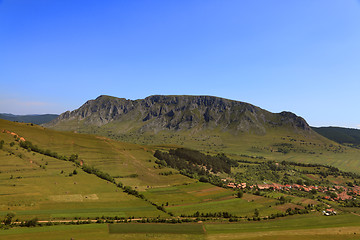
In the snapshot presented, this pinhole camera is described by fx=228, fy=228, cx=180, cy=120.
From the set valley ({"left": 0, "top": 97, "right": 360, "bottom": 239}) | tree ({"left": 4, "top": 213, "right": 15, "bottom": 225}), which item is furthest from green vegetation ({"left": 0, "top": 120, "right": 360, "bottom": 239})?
valley ({"left": 0, "top": 97, "right": 360, "bottom": 239})

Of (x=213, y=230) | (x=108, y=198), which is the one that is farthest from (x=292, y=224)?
(x=108, y=198)

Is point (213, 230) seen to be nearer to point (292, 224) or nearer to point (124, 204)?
point (292, 224)

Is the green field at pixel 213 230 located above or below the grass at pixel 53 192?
below

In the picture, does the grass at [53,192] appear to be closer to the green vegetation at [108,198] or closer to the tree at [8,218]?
the green vegetation at [108,198]

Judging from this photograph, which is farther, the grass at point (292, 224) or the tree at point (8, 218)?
the grass at point (292, 224)

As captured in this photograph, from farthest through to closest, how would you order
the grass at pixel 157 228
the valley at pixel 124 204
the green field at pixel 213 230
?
the valley at pixel 124 204 → the grass at pixel 157 228 → the green field at pixel 213 230

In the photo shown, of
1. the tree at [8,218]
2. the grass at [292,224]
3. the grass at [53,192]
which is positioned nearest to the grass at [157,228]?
the grass at [292,224]

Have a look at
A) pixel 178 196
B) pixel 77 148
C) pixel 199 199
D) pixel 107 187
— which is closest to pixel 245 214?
pixel 199 199

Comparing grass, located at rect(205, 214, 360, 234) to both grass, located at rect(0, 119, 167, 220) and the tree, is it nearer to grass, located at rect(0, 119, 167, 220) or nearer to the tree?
grass, located at rect(0, 119, 167, 220)

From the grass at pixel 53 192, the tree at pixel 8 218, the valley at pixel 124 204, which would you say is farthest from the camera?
the grass at pixel 53 192

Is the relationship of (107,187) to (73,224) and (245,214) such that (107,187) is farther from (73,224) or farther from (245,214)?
(245,214)

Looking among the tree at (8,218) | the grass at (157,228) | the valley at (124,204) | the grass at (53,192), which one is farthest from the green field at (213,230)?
the grass at (53,192)

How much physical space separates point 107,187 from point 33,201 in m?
41.2

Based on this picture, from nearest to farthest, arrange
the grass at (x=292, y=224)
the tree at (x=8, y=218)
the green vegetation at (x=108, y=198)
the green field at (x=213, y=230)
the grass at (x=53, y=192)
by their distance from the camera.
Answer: the green field at (x=213, y=230)
the tree at (x=8, y=218)
the green vegetation at (x=108, y=198)
the grass at (x=53, y=192)
the grass at (x=292, y=224)
